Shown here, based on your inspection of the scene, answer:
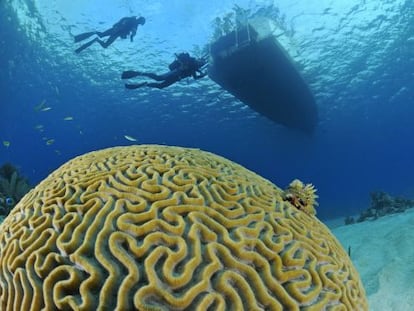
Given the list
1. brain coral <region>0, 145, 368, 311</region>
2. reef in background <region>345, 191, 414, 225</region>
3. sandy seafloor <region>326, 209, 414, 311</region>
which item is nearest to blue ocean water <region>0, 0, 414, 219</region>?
sandy seafloor <region>326, 209, 414, 311</region>

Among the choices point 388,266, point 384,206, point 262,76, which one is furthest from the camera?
point 262,76

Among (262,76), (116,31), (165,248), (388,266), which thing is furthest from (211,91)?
(165,248)

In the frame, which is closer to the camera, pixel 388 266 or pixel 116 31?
pixel 388 266

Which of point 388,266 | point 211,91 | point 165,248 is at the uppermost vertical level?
point 211,91

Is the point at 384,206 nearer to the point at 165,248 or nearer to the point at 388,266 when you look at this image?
the point at 388,266

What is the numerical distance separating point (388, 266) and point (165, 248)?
20.2ft

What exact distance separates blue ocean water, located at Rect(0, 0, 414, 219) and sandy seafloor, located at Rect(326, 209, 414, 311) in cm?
1074

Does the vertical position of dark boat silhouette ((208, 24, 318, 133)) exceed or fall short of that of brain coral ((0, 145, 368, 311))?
it exceeds it

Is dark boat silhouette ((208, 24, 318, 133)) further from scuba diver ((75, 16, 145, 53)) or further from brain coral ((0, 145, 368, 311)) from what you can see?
brain coral ((0, 145, 368, 311))

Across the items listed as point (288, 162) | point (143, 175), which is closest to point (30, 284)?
point (143, 175)

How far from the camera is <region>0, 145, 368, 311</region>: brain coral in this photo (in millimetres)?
2408

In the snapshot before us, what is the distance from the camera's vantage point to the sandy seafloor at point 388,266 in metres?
5.97

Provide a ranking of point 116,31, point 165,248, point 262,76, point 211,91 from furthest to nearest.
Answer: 1. point 211,91
2. point 262,76
3. point 116,31
4. point 165,248

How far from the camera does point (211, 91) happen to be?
120 ft
